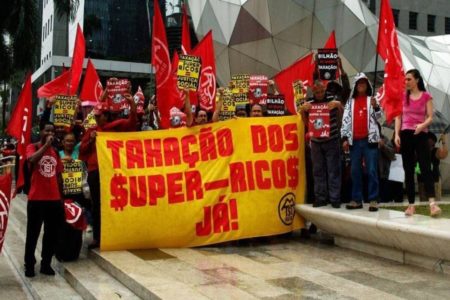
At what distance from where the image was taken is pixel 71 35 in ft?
208

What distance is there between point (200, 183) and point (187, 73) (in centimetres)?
166

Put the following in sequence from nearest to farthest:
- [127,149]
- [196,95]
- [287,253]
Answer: [287,253]
[127,149]
[196,95]

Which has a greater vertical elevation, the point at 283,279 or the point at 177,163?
the point at 177,163

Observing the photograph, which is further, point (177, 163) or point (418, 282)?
point (177, 163)

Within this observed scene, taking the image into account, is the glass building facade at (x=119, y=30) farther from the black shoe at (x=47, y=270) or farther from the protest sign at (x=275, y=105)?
the black shoe at (x=47, y=270)

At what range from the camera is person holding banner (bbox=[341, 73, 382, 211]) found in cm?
726

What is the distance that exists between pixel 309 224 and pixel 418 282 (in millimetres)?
3324

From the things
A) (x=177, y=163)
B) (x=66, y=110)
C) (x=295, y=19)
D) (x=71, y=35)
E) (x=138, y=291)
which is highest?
(x=71, y=35)

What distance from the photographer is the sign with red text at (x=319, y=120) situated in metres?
7.48

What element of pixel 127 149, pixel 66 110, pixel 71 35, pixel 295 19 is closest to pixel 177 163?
pixel 127 149

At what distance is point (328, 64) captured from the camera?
8086 millimetres

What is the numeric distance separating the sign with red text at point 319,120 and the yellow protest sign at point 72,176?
3.15 metres

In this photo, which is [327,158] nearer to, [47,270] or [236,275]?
[236,275]

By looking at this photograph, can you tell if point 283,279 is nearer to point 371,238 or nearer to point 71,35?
point 371,238
